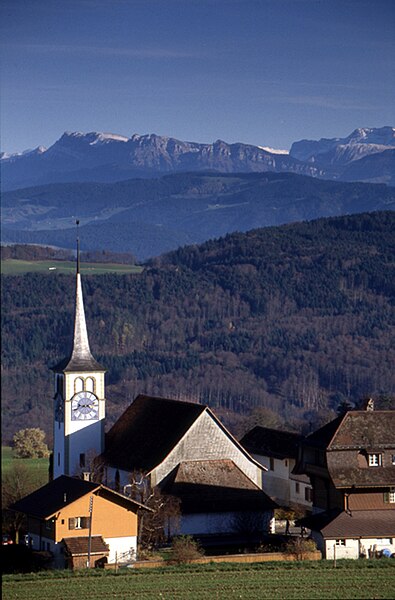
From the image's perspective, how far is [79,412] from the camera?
70.2m

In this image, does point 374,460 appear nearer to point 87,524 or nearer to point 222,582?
point 87,524

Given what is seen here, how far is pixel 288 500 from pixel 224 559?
54.5 ft

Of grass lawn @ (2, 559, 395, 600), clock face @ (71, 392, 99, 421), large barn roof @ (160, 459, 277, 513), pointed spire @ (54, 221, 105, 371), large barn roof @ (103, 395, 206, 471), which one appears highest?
pointed spire @ (54, 221, 105, 371)

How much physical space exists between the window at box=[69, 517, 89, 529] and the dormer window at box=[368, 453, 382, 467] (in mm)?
11049

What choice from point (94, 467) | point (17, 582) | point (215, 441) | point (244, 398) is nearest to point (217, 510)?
point (215, 441)

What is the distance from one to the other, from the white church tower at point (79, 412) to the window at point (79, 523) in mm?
15409

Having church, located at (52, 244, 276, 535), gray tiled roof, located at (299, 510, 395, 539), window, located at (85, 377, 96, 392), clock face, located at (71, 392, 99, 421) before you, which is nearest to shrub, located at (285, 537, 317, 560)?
gray tiled roof, located at (299, 510, 395, 539)

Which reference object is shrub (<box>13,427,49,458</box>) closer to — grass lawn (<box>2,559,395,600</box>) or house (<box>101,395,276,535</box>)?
house (<box>101,395,276,535</box>)

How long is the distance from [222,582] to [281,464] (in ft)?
78.5

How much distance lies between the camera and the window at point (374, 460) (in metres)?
58.2

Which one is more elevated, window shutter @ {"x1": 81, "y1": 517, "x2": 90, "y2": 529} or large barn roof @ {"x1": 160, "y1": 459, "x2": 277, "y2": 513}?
large barn roof @ {"x1": 160, "y1": 459, "x2": 277, "y2": 513}

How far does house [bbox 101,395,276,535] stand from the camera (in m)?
60.6

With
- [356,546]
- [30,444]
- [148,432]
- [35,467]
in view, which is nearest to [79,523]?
[356,546]

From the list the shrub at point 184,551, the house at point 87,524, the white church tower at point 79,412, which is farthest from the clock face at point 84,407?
the shrub at point 184,551
